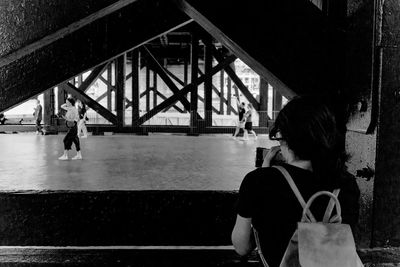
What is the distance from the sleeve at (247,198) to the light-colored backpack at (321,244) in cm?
20

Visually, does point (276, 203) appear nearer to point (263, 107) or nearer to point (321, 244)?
point (321, 244)

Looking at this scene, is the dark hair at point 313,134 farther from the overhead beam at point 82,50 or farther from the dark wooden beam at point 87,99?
the dark wooden beam at point 87,99

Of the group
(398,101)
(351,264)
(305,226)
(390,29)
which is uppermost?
(390,29)

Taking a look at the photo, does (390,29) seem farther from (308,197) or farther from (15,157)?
(15,157)

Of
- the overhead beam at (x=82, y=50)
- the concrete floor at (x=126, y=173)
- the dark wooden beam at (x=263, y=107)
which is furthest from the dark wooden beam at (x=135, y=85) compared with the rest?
the overhead beam at (x=82, y=50)

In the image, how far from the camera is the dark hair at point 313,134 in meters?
1.57

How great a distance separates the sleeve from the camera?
5.24 ft

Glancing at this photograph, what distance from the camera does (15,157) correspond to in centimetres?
920

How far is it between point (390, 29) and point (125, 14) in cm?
253

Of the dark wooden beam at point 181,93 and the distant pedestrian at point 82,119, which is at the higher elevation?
the dark wooden beam at point 181,93

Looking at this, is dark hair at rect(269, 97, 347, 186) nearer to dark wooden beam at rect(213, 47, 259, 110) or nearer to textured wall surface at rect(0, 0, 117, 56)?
textured wall surface at rect(0, 0, 117, 56)

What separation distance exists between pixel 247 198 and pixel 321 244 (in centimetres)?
32

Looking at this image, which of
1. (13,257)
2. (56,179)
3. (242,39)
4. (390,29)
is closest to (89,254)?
(13,257)

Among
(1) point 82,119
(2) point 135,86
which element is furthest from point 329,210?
(2) point 135,86
